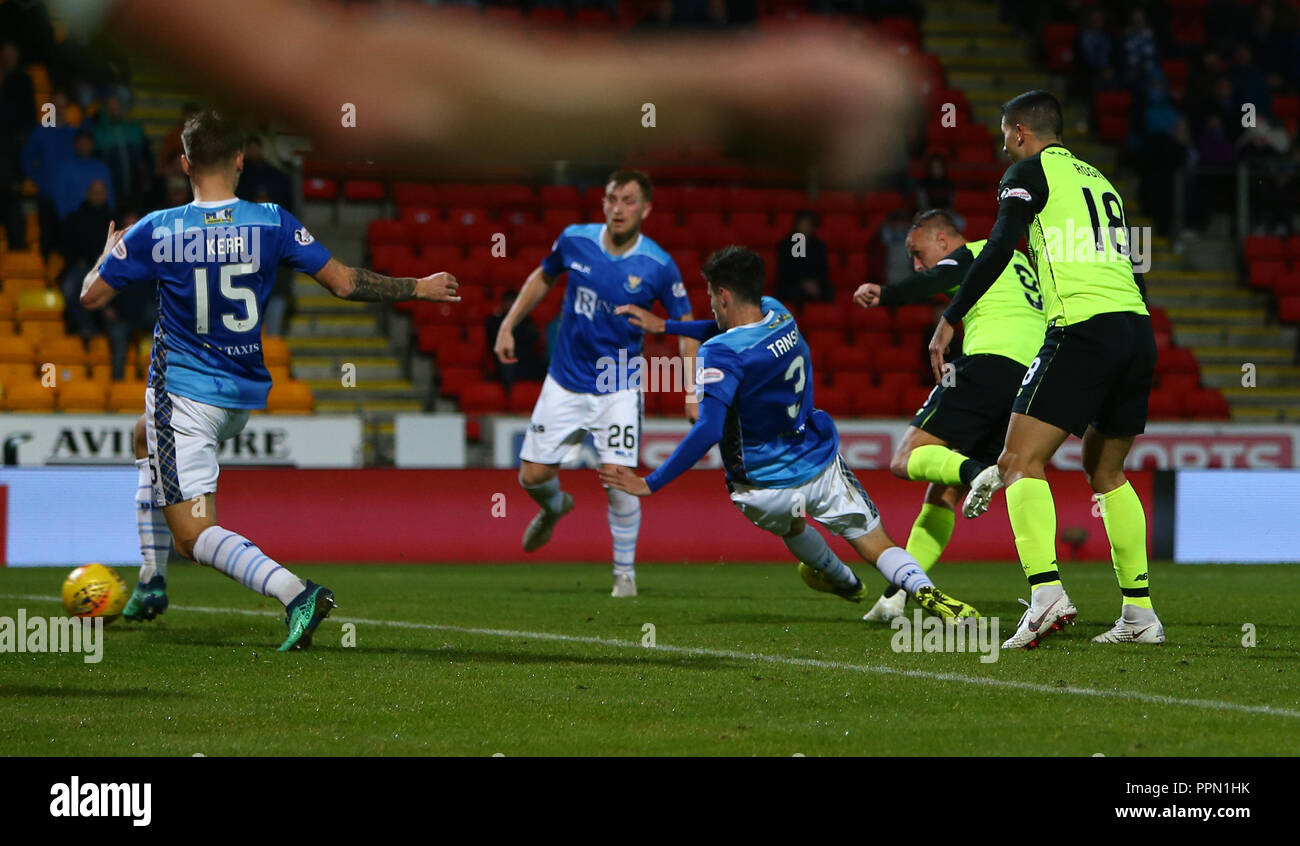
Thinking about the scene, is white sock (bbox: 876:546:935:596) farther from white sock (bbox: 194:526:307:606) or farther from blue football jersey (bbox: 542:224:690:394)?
blue football jersey (bbox: 542:224:690:394)

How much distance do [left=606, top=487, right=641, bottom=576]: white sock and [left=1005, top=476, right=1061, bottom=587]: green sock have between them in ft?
12.1

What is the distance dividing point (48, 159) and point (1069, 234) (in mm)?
11367

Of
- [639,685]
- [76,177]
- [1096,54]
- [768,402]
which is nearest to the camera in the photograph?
[639,685]

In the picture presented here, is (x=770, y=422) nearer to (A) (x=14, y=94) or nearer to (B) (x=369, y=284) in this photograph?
(B) (x=369, y=284)

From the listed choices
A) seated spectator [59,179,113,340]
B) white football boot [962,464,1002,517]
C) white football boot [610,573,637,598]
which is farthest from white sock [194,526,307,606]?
seated spectator [59,179,113,340]

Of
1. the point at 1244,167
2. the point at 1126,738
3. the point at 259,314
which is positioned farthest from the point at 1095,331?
the point at 1244,167

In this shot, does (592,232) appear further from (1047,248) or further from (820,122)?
(820,122)

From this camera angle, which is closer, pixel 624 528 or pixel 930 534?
pixel 930 534

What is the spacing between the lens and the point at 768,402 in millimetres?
7344

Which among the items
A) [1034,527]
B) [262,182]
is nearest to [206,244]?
[1034,527]

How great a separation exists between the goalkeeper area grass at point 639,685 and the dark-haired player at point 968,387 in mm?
700

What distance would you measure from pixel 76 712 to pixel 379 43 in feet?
35.8

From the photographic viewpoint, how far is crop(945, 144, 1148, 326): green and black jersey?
22.1 feet
